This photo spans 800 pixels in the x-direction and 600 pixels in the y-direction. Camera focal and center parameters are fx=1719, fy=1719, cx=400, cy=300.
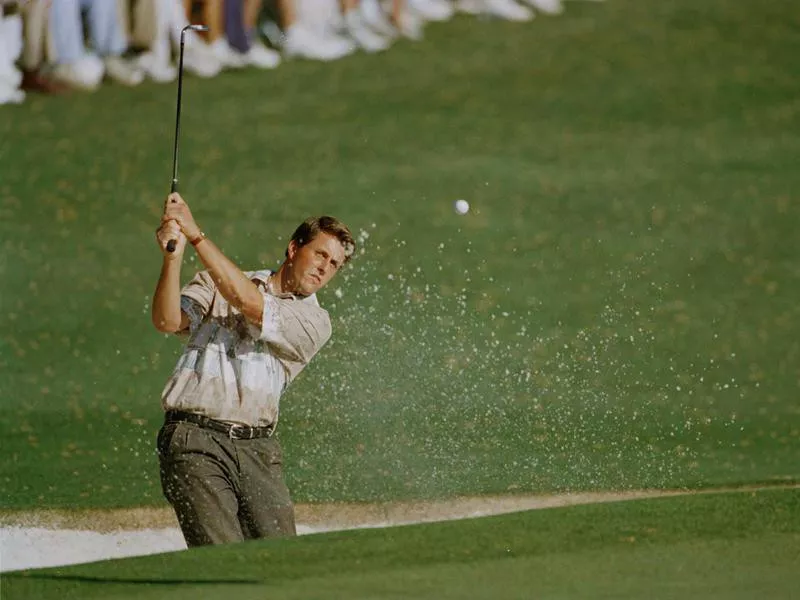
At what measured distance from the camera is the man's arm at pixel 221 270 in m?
4.28

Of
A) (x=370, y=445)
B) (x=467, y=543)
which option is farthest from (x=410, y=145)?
(x=467, y=543)

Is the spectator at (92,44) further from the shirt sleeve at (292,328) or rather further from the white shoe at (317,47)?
the shirt sleeve at (292,328)

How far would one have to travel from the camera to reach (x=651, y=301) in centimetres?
1007

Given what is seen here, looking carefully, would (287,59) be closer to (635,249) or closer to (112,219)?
(112,219)

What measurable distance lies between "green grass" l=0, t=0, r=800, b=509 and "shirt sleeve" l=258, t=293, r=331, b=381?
2.62 m

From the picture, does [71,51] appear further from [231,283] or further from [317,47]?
[231,283]

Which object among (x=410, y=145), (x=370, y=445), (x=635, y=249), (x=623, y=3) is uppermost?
(x=623, y=3)

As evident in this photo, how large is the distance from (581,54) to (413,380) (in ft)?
17.2

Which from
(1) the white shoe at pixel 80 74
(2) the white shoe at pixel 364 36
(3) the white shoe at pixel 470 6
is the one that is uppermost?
(3) the white shoe at pixel 470 6

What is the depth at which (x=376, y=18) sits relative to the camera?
13195mm

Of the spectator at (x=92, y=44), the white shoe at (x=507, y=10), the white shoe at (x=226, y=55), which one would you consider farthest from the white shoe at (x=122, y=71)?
the white shoe at (x=507, y=10)

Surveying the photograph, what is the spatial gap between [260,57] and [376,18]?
942mm

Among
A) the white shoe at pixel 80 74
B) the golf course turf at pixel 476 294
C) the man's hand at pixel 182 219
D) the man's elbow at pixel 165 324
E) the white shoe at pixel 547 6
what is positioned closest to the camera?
the golf course turf at pixel 476 294

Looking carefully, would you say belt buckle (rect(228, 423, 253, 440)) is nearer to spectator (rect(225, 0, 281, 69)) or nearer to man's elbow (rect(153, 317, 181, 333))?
man's elbow (rect(153, 317, 181, 333))
